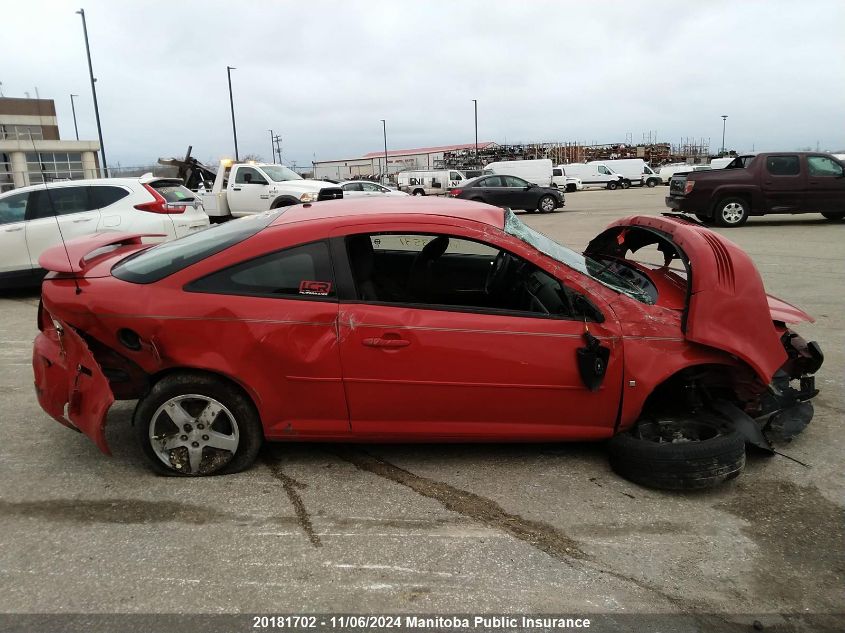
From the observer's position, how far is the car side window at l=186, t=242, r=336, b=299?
336cm

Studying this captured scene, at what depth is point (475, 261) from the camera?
4660mm

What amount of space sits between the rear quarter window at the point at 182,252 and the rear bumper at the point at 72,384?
461 millimetres

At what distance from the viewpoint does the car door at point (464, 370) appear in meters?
3.26

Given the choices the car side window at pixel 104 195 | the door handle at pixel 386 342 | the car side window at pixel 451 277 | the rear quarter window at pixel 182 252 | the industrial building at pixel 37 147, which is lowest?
the door handle at pixel 386 342

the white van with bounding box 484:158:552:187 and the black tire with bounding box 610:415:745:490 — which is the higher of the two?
the white van with bounding box 484:158:552:187

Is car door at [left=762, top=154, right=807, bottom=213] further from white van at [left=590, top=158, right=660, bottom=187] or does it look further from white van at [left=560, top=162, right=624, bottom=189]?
white van at [left=590, top=158, right=660, bottom=187]

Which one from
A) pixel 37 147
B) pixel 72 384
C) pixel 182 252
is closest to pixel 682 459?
pixel 182 252

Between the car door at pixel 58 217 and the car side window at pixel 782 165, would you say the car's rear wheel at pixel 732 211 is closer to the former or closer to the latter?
the car side window at pixel 782 165

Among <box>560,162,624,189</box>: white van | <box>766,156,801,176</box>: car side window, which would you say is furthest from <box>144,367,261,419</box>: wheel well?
<box>560,162,624,189</box>: white van

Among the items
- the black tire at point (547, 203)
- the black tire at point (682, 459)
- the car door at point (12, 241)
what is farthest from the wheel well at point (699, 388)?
the black tire at point (547, 203)

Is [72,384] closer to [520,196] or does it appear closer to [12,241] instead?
[12,241]

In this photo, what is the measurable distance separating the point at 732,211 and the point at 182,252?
14884 millimetres

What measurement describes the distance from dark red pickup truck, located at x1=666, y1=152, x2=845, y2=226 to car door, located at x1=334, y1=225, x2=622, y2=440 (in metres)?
13.7

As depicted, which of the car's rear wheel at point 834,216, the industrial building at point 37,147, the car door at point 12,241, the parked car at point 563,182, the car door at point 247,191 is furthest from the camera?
the parked car at point 563,182
